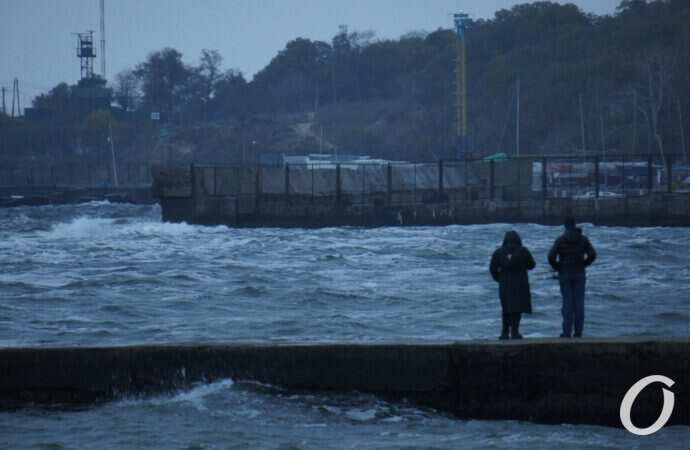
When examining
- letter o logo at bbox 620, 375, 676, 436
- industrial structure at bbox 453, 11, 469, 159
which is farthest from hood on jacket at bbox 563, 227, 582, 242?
industrial structure at bbox 453, 11, 469, 159

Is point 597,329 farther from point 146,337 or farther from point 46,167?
point 46,167

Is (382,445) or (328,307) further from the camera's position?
(328,307)

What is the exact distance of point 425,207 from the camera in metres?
52.2

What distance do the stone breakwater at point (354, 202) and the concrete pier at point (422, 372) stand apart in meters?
38.5

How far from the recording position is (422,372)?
1114cm

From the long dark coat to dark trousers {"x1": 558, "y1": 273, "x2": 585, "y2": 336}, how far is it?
44 centimetres

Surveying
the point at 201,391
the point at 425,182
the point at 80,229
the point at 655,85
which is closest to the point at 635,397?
the point at 201,391

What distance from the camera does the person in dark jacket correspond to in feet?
38.9

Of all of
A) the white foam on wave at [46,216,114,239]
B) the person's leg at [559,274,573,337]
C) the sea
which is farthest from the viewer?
the white foam on wave at [46,216,114,239]

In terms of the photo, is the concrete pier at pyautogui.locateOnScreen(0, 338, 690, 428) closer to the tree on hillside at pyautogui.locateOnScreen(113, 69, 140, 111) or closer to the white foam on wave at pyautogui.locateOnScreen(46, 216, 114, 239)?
the white foam on wave at pyautogui.locateOnScreen(46, 216, 114, 239)

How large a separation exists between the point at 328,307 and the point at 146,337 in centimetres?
489

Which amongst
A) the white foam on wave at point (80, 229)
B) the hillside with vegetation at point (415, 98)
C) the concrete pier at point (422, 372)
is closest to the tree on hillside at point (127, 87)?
the hillside with vegetation at point (415, 98)

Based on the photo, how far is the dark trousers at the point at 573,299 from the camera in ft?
39.1

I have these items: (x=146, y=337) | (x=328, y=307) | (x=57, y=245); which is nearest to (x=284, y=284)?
(x=328, y=307)
